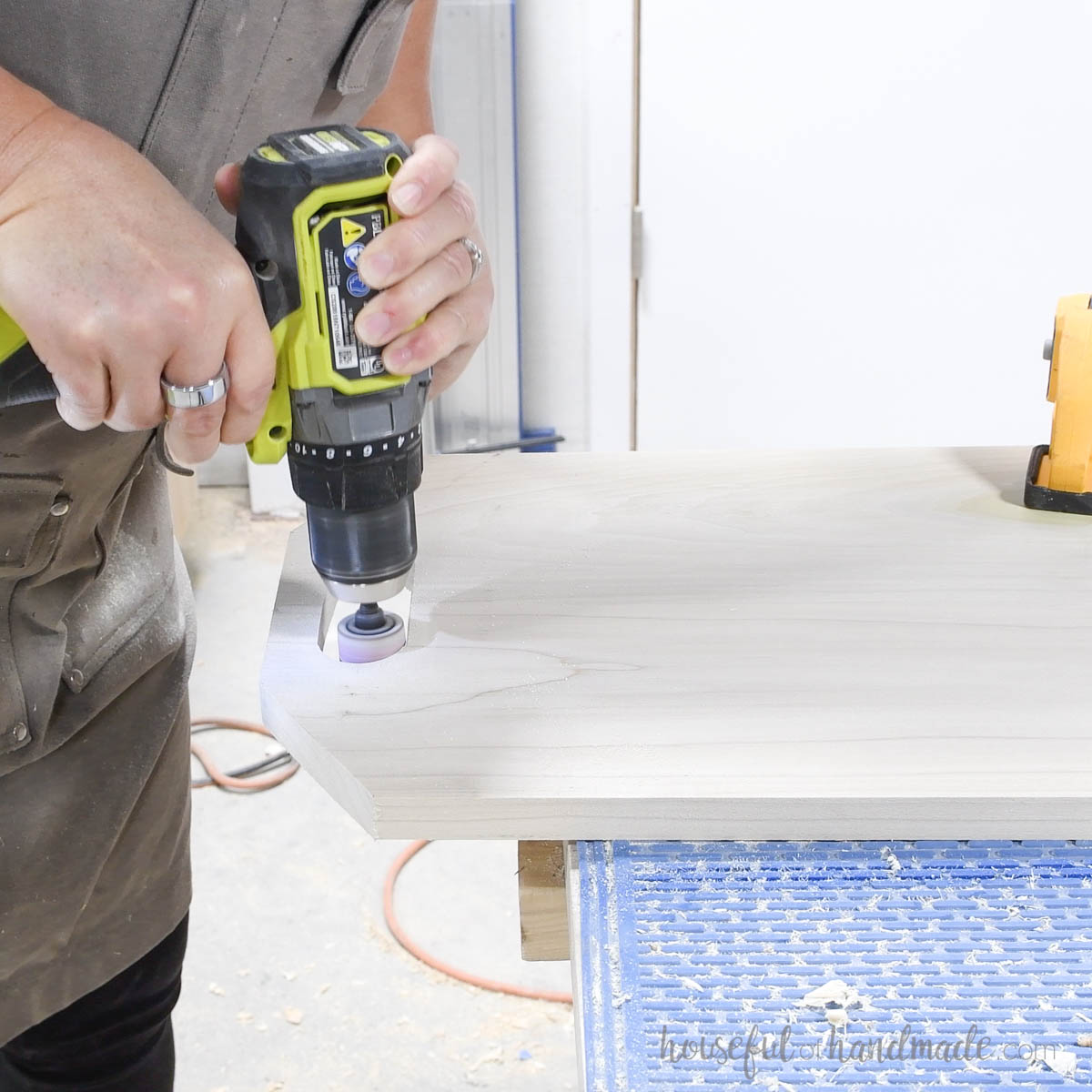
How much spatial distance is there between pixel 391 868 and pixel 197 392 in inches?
54.6

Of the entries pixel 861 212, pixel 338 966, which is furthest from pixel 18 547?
pixel 861 212

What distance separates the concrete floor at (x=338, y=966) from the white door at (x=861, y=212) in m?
1.12

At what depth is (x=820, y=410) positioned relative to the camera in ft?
8.13

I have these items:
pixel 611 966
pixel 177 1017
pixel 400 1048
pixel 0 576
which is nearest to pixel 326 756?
pixel 611 966

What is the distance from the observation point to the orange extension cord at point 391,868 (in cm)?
180

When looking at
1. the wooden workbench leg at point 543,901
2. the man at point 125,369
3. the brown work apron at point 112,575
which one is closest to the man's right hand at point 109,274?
the man at point 125,369

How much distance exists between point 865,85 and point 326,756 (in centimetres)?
186

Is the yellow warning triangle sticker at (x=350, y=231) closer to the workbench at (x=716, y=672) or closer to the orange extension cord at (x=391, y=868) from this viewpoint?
the workbench at (x=716, y=672)

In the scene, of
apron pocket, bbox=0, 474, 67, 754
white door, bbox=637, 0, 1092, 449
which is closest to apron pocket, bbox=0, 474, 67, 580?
apron pocket, bbox=0, 474, 67, 754

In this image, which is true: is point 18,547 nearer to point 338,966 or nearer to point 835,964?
point 835,964

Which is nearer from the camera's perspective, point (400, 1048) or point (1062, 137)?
point (400, 1048)

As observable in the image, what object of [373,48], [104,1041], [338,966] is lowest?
[338,966]

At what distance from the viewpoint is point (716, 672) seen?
0.89m

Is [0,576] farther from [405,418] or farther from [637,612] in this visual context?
[637,612]
